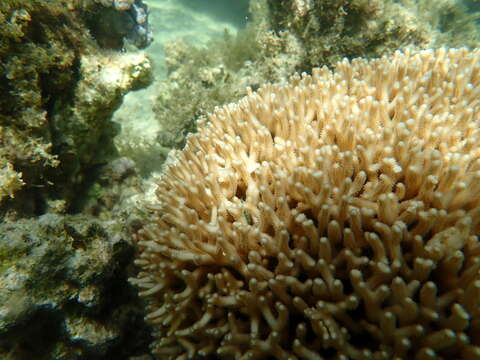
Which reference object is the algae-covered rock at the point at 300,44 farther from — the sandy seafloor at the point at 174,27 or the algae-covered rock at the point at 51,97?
the algae-covered rock at the point at 51,97

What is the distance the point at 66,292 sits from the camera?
2.78 meters

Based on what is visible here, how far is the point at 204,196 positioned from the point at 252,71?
4.45 meters

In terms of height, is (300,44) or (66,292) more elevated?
(300,44)

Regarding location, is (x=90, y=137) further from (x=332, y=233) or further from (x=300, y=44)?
(x=300, y=44)

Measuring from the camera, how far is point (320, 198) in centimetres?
213

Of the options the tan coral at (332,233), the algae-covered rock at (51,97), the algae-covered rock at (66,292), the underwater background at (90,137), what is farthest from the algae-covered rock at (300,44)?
the algae-covered rock at (66,292)

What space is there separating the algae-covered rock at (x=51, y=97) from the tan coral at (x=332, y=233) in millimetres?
1627

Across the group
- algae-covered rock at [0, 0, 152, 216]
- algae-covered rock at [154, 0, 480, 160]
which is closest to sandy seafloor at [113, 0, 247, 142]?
algae-covered rock at [154, 0, 480, 160]

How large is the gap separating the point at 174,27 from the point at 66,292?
11402 mm

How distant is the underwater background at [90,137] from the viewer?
9.04ft

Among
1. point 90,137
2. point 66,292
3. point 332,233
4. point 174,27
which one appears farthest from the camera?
point 174,27

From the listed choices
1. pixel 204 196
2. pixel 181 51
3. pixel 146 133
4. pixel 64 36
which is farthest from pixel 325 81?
pixel 181 51

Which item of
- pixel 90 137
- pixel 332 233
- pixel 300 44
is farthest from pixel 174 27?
pixel 332 233

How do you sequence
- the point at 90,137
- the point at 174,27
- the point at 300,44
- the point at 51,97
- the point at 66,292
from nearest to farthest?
the point at 66,292 < the point at 51,97 < the point at 90,137 < the point at 300,44 < the point at 174,27
